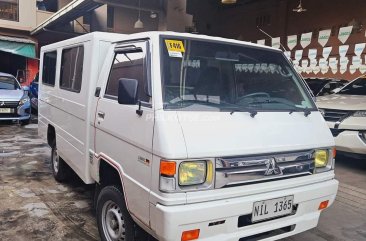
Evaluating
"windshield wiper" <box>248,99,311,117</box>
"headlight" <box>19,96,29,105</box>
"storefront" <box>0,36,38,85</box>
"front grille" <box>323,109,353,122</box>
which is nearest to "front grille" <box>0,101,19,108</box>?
"headlight" <box>19,96,29,105</box>

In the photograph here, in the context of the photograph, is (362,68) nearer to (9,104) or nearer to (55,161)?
(55,161)

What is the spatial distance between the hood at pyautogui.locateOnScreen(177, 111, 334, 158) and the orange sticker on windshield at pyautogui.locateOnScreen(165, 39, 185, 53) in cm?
60

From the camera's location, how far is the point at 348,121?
229 inches

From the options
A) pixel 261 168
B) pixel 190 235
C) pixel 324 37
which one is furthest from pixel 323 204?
pixel 324 37

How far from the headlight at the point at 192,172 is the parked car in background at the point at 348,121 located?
4.23 m

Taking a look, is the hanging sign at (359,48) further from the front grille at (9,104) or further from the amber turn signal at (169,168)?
the front grille at (9,104)

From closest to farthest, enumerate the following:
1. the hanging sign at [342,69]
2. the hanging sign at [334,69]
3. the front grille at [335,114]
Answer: the front grille at [335,114], the hanging sign at [342,69], the hanging sign at [334,69]

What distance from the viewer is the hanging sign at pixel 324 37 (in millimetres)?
10906

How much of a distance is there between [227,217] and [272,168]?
554mm

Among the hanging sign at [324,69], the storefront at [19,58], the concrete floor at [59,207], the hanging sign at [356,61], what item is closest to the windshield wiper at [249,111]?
the concrete floor at [59,207]

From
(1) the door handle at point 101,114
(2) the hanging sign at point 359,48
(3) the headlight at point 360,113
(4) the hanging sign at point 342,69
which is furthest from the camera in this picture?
(4) the hanging sign at point 342,69

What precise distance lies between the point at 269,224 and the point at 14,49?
54.8ft

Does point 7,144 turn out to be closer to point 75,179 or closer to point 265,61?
point 75,179

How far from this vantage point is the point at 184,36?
9.45ft
